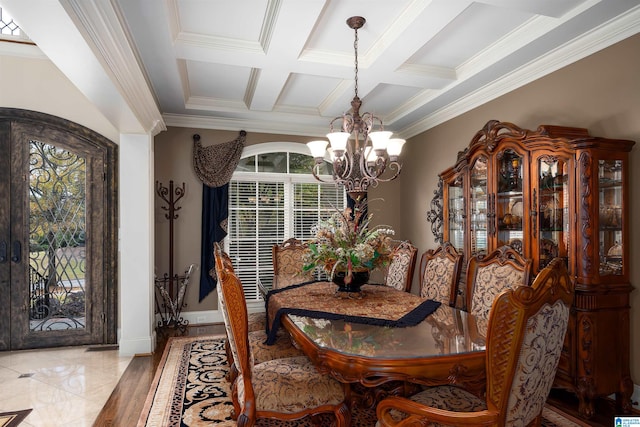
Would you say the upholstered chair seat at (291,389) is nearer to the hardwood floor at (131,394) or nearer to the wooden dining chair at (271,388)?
the wooden dining chair at (271,388)

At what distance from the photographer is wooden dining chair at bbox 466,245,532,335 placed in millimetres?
2266

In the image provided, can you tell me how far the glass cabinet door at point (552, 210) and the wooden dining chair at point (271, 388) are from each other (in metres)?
1.92

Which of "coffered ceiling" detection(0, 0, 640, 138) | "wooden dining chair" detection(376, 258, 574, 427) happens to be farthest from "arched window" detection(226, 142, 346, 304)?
"wooden dining chair" detection(376, 258, 574, 427)

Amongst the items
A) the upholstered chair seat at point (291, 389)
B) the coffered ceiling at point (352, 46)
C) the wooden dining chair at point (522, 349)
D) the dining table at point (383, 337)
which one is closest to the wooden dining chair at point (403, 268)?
the dining table at point (383, 337)

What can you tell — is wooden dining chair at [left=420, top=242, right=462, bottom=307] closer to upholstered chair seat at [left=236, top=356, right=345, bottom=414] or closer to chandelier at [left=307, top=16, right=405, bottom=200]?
chandelier at [left=307, top=16, right=405, bottom=200]

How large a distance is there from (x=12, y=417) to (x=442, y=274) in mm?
3135

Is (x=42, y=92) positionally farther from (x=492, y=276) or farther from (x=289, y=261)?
(x=492, y=276)

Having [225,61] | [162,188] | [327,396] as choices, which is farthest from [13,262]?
[327,396]

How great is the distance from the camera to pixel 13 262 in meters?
3.72

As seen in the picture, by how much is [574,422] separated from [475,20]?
2780 millimetres

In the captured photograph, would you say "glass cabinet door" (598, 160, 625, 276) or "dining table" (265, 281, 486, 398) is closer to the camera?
"dining table" (265, 281, 486, 398)

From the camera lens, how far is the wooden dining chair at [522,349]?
1.21m

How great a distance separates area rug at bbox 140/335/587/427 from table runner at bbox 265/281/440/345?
0.59 meters

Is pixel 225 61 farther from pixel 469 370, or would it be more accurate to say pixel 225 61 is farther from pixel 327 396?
pixel 469 370
